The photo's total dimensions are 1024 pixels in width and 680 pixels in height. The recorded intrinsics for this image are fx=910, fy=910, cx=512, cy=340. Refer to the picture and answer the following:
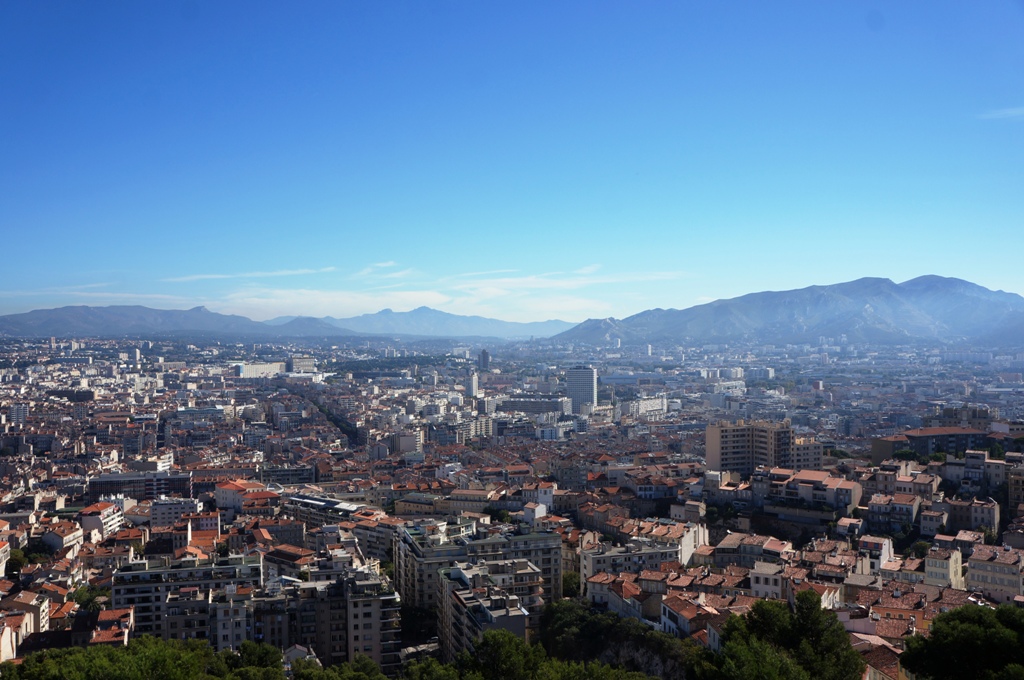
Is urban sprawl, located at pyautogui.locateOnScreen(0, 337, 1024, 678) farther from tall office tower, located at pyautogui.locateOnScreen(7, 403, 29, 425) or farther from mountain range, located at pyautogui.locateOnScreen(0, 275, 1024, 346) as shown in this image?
mountain range, located at pyautogui.locateOnScreen(0, 275, 1024, 346)

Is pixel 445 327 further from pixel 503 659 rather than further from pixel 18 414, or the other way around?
pixel 503 659

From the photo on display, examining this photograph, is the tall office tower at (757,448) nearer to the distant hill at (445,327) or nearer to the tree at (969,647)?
the tree at (969,647)

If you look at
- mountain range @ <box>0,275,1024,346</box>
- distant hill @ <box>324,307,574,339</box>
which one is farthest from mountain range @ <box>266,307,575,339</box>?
mountain range @ <box>0,275,1024,346</box>

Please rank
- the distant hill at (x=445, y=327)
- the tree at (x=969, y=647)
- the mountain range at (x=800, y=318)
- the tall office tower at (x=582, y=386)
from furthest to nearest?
the distant hill at (x=445, y=327) → the mountain range at (x=800, y=318) → the tall office tower at (x=582, y=386) → the tree at (x=969, y=647)

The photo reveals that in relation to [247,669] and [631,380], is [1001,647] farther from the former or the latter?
[631,380]

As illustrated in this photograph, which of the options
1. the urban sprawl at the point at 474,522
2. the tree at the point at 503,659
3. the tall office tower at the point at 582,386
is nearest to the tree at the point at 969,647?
the urban sprawl at the point at 474,522

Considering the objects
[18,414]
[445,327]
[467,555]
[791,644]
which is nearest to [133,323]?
[445,327]

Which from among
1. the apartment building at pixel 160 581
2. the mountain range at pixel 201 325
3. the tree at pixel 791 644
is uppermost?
the mountain range at pixel 201 325
